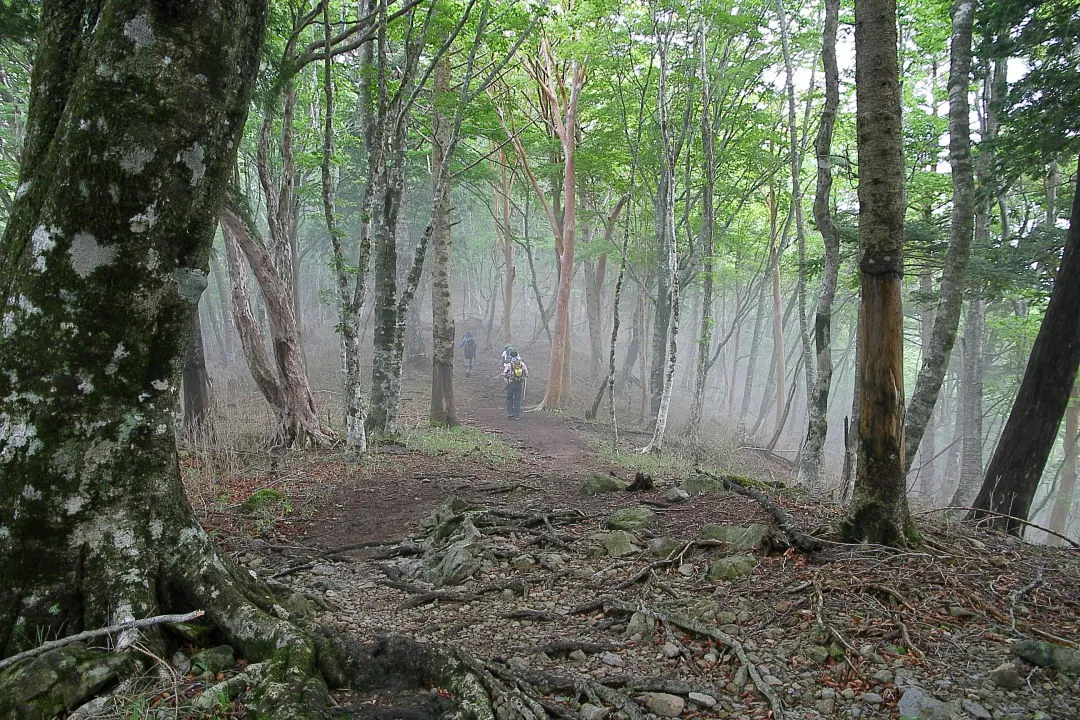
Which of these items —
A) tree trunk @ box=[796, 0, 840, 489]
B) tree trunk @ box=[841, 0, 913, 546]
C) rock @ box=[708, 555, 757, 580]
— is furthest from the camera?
tree trunk @ box=[796, 0, 840, 489]

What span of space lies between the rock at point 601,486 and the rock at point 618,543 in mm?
2119

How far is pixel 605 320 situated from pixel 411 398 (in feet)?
112

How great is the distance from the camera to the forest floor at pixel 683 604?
8.77 ft

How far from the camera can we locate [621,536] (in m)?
5.11

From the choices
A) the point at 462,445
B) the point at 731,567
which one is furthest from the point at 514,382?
the point at 731,567

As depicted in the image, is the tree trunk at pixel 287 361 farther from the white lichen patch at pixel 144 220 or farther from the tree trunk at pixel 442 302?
the white lichen patch at pixel 144 220

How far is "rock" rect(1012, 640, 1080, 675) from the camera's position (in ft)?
8.35

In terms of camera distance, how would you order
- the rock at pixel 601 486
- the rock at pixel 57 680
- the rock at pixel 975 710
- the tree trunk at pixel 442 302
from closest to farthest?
the rock at pixel 57 680 → the rock at pixel 975 710 → the rock at pixel 601 486 → the tree trunk at pixel 442 302

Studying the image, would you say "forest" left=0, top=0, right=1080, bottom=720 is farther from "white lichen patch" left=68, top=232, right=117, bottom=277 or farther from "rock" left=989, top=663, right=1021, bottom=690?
"rock" left=989, top=663, right=1021, bottom=690

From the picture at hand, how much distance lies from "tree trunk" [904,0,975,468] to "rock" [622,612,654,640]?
5.17 meters

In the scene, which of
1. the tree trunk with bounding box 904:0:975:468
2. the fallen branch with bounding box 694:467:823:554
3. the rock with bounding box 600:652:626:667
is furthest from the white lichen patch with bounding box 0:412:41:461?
the tree trunk with bounding box 904:0:975:468

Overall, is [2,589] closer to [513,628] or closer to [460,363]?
[513,628]

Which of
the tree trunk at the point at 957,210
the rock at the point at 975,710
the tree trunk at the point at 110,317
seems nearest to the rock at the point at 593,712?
the tree trunk at the point at 110,317

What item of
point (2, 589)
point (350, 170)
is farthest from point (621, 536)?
point (350, 170)
